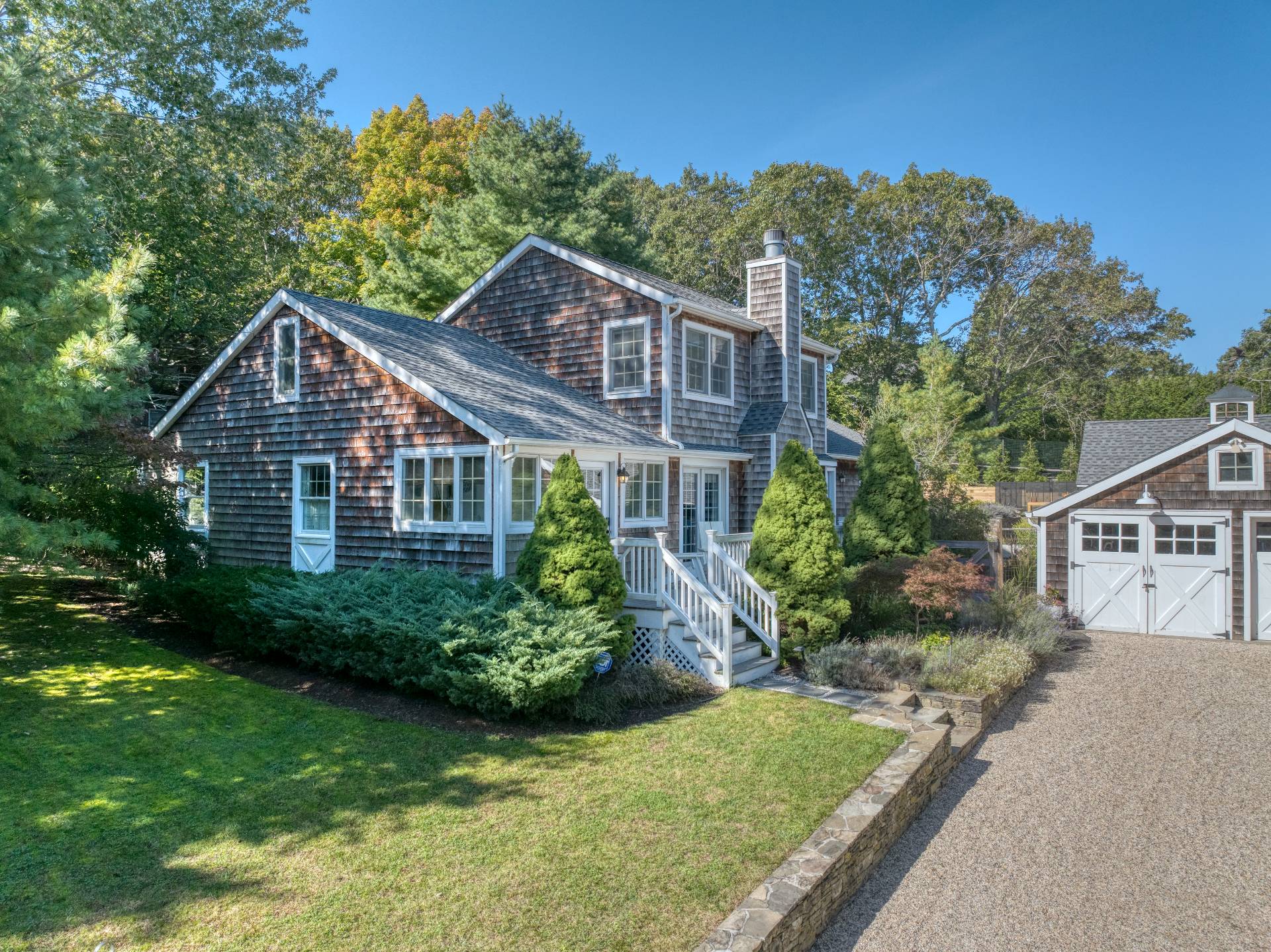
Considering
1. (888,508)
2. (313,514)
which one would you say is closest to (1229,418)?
(888,508)

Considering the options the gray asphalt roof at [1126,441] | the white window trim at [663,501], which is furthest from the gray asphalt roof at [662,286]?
the gray asphalt roof at [1126,441]

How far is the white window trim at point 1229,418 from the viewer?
13.7 metres

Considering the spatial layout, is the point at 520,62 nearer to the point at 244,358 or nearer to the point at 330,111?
the point at 330,111

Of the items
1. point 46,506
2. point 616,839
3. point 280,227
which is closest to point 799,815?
point 616,839

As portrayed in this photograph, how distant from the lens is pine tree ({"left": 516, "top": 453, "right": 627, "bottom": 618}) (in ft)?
29.6

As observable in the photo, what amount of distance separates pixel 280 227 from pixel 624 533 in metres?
22.3

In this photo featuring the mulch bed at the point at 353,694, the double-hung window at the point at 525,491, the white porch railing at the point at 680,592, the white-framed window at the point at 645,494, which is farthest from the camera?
the white-framed window at the point at 645,494

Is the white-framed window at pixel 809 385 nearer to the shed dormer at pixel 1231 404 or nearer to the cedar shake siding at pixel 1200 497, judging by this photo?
the cedar shake siding at pixel 1200 497

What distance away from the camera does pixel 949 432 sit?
29031mm

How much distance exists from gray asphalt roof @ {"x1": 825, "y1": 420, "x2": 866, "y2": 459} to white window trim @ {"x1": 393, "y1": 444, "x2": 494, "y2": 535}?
11160 mm

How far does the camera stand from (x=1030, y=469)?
35.6 meters

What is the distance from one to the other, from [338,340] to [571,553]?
602 cm

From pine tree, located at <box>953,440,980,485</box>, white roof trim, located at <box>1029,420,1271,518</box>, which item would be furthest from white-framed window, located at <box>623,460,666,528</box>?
pine tree, located at <box>953,440,980,485</box>

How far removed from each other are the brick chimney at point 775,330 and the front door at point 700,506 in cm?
224
